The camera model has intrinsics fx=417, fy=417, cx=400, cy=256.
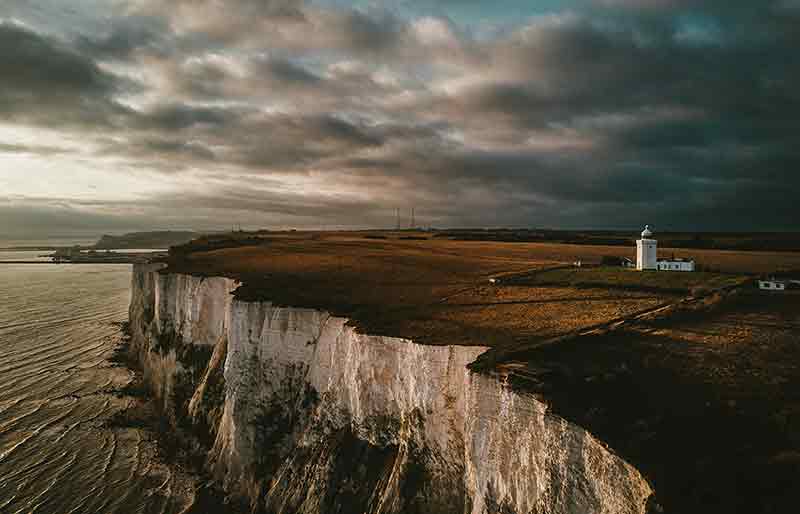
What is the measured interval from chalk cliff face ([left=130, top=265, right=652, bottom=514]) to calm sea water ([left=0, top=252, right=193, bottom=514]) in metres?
3.02

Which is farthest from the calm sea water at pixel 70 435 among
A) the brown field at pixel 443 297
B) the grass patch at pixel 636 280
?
the grass patch at pixel 636 280

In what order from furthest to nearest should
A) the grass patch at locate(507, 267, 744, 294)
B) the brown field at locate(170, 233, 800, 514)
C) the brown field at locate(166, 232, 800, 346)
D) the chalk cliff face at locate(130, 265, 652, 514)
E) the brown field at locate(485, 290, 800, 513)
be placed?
the grass patch at locate(507, 267, 744, 294)
the brown field at locate(166, 232, 800, 346)
the chalk cliff face at locate(130, 265, 652, 514)
the brown field at locate(170, 233, 800, 514)
the brown field at locate(485, 290, 800, 513)

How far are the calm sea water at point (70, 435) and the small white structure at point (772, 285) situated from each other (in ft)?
114

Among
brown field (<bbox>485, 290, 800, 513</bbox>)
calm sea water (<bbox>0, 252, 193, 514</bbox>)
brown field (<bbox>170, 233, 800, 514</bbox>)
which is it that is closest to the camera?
brown field (<bbox>485, 290, 800, 513</bbox>)

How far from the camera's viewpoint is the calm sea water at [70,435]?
19781mm

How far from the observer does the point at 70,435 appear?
81.6ft

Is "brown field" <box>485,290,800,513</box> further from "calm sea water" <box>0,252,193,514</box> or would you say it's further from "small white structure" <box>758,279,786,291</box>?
"calm sea water" <box>0,252,193,514</box>

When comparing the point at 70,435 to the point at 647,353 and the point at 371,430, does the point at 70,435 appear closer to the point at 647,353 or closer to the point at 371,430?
the point at 371,430

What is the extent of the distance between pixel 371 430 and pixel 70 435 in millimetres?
20065

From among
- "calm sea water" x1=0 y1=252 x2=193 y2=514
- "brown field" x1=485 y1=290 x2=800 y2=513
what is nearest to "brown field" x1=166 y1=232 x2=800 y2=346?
"brown field" x1=485 y1=290 x2=800 y2=513

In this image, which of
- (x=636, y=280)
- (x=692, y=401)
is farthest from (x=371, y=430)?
(x=636, y=280)

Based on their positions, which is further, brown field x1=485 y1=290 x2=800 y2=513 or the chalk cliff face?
the chalk cliff face

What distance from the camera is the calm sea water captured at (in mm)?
19781

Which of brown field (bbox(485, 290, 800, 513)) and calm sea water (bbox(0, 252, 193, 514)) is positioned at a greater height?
brown field (bbox(485, 290, 800, 513))
